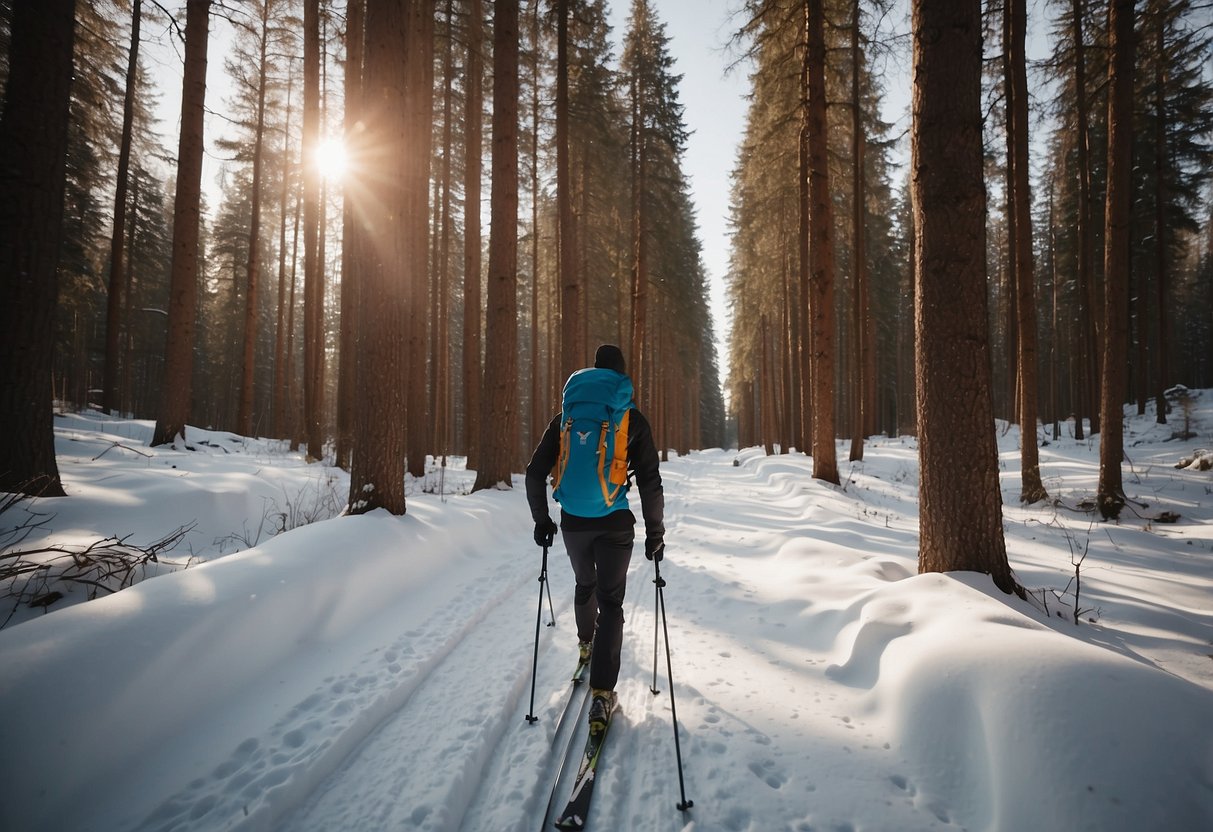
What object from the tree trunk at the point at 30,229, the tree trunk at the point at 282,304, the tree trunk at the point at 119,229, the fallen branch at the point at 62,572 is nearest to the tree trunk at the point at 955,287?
the fallen branch at the point at 62,572

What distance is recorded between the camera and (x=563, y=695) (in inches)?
123

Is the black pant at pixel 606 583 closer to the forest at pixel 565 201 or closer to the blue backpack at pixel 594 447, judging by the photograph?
the blue backpack at pixel 594 447

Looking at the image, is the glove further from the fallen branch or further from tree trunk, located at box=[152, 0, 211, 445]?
tree trunk, located at box=[152, 0, 211, 445]

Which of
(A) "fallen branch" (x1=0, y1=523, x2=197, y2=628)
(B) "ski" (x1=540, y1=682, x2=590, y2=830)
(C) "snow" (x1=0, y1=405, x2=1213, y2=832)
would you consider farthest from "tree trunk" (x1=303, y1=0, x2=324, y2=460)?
(B) "ski" (x1=540, y1=682, x2=590, y2=830)

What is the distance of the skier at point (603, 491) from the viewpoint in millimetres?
2959

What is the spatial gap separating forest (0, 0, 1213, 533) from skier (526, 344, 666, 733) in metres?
2.79

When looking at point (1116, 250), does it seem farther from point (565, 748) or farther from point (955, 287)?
point (565, 748)

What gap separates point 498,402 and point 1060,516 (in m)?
10.7

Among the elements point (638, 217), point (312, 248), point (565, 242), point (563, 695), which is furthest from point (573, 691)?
point (638, 217)

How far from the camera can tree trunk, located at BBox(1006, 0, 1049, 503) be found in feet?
28.3

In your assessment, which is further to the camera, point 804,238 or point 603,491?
point 804,238

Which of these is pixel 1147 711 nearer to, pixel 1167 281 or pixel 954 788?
pixel 954 788

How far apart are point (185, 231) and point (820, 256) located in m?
14.6

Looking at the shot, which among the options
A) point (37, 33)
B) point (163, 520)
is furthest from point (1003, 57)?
point (163, 520)
